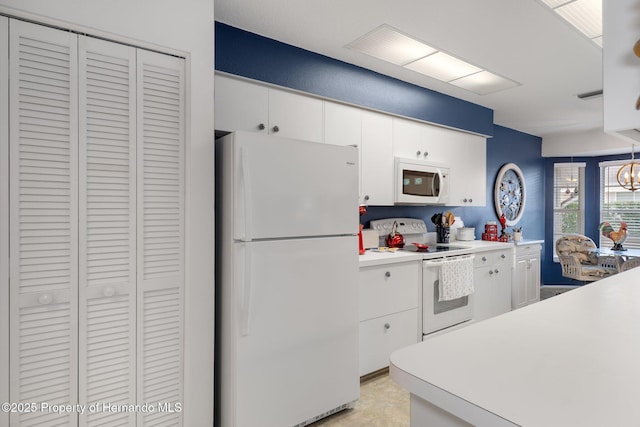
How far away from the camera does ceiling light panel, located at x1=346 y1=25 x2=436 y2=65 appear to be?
236 cm

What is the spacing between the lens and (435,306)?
3025 millimetres

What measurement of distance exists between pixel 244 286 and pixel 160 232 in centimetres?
49

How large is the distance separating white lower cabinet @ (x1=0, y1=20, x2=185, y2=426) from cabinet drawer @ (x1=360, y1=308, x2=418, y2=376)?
1320 mm

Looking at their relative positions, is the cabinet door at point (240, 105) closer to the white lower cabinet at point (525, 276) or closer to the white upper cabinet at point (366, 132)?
the white upper cabinet at point (366, 132)

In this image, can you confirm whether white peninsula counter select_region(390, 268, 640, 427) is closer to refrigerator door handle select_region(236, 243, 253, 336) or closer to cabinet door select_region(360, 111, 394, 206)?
refrigerator door handle select_region(236, 243, 253, 336)

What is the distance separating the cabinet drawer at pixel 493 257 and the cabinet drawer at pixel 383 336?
1.08 metres

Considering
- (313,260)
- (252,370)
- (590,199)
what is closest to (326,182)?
(313,260)

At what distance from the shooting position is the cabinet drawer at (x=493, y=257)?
3.50 metres

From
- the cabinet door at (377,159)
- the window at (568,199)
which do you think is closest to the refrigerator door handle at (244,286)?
the cabinet door at (377,159)

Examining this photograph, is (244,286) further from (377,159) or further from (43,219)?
(377,159)

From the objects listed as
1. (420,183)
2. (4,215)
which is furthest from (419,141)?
(4,215)

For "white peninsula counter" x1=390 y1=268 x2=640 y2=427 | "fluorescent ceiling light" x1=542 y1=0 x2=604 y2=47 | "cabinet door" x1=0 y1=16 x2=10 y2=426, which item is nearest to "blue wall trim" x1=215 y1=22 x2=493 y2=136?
"cabinet door" x1=0 y1=16 x2=10 y2=426

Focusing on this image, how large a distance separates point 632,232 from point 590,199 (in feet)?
2.37

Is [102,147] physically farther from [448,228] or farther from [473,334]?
[448,228]
